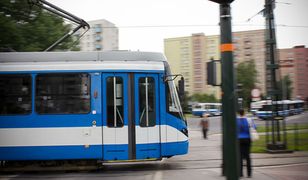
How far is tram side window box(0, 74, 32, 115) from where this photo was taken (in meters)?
11.2

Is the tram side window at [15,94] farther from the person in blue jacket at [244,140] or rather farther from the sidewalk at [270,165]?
the person in blue jacket at [244,140]

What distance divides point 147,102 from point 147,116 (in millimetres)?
407

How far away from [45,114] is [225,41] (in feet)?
21.8

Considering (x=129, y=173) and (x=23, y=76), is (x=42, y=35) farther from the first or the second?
(x=129, y=173)

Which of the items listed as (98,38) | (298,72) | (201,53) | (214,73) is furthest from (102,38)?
(214,73)

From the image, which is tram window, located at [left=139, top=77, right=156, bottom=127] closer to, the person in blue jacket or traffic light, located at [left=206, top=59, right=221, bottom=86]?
the person in blue jacket

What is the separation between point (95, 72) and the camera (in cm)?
1138

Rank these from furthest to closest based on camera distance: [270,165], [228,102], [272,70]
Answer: [272,70] < [270,165] < [228,102]

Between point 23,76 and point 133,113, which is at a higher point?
point 23,76

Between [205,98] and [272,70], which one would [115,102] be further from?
[205,98]

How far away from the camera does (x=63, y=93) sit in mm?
11289

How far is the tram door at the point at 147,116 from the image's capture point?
442 inches

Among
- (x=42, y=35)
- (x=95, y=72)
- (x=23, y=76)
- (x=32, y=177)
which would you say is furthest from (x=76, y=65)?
(x=42, y=35)

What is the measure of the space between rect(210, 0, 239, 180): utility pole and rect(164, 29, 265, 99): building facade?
10912 cm
